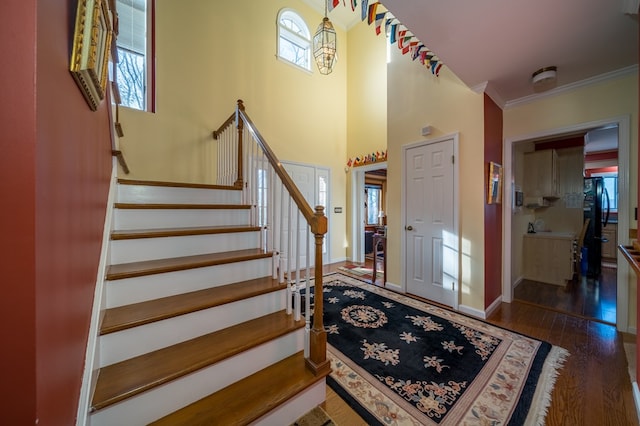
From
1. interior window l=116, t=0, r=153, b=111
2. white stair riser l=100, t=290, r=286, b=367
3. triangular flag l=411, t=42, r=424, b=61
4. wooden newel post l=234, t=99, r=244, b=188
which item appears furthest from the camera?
interior window l=116, t=0, r=153, b=111

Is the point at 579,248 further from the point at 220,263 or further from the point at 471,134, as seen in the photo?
the point at 220,263

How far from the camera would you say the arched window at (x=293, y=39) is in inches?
176

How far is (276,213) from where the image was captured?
2.06 metres

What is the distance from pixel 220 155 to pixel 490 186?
3399 millimetres

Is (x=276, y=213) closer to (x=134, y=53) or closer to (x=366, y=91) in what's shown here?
(x=134, y=53)

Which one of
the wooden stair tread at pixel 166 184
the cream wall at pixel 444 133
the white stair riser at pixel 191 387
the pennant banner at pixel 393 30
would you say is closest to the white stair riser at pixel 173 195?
the wooden stair tread at pixel 166 184

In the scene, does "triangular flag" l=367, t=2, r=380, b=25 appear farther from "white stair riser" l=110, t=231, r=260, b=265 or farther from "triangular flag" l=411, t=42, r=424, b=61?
"white stair riser" l=110, t=231, r=260, b=265

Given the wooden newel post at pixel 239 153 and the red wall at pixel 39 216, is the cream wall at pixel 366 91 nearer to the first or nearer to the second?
the wooden newel post at pixel 239 153

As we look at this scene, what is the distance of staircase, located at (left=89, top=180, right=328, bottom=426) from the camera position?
3.68 ft

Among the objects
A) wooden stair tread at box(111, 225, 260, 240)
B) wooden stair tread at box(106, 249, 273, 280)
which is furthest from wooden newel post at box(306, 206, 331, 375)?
wooden stair tread at box(111, 225, 260, 240)

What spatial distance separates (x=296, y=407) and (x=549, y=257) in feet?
14.4

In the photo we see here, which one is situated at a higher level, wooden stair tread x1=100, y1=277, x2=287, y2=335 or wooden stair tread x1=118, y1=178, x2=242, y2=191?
wooden stair tread x1=118, y1=178, x2=242, y2=191

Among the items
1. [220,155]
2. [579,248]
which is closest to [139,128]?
[220,155]

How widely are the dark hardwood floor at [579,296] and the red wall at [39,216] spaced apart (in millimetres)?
4039
